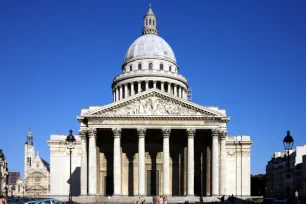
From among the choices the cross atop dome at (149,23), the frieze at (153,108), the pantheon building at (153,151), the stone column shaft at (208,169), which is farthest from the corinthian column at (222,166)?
the cross atop dome at (149,23)

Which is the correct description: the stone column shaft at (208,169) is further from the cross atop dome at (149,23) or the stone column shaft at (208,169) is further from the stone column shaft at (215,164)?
the cross atop dome at (149,23)

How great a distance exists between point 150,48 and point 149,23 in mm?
8806

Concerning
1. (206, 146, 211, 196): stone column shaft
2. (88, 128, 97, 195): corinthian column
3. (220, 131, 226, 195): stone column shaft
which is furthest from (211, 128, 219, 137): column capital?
(88, 128, 97, 195): corinthian column

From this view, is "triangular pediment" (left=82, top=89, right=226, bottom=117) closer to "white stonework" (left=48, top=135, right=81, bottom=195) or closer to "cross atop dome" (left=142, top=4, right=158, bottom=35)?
"white stonework" (left=48, top=135, right=81, bottom=195)

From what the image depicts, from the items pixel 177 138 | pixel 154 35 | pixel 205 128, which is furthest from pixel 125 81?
pixel 205 128

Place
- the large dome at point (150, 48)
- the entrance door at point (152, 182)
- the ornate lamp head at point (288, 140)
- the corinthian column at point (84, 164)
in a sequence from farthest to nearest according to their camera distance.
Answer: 1. the large dome at point (150, 48)
2. the entrance door at point (152, 182)
3. the corinthian column at point (84, 164)
4. the ornate lamp head at point (288, 140)

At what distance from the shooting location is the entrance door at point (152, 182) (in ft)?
213

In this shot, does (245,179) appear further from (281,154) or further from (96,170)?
(281,154)

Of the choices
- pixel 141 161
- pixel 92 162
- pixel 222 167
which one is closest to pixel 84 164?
pixel 92 162

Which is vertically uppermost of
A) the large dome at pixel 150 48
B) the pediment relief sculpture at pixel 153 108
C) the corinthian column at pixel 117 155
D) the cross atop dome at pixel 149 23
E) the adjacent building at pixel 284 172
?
the cross atop dome at pixel 149 23

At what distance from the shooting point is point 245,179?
227 ft

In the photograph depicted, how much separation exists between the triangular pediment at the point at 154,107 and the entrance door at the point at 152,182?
1102cm

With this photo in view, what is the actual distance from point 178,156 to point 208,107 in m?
9.60

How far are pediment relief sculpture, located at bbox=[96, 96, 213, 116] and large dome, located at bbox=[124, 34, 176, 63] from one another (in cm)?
3164
